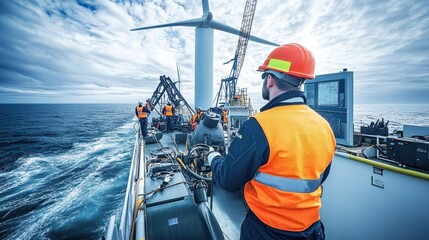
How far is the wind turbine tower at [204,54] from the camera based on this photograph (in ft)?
53.3

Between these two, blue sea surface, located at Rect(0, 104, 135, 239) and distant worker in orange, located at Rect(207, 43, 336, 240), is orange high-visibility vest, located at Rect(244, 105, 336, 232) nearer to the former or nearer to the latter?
distant worker in orange, located at Rect(207, 43, 336, 240)

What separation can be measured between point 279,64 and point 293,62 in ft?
0.29

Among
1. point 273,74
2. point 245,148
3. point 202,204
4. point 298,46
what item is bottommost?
point 202,204

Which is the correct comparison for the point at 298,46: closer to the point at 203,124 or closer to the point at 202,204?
the point at 202,204

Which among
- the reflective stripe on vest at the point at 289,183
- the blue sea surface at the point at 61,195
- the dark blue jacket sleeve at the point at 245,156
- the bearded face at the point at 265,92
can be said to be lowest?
the blue sea surface at the point at 61,195

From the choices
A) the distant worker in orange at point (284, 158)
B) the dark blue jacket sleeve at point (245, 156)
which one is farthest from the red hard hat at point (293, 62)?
the dark blue jacket sleeve at point (245, 156)

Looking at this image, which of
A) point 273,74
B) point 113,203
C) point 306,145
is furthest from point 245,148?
point 113,203

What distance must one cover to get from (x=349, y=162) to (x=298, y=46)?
2.44 meters

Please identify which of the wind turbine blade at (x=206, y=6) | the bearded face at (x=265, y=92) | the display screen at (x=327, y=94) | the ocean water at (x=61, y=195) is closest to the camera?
the bearded face at (x=265, y=92)

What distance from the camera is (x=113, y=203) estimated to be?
7938mm

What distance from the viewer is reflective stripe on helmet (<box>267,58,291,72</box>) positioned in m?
1.28

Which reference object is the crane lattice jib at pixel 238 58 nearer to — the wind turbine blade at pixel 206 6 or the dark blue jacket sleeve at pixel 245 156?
the wind turbine blade at pixel 206 6

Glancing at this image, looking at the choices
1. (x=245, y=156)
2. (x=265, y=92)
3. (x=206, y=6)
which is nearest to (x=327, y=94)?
(x=265, y=92)

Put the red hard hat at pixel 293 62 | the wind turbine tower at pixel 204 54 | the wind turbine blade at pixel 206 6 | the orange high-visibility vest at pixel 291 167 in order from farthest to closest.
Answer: the wind turbine tower at pixel 204 54
the wind turbine blade at pixel 206 6
the red hard hat at pixel 293 62
the orange high-visibility vest at pixel 291 167
